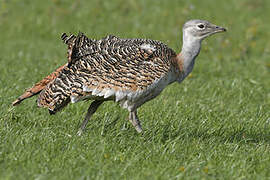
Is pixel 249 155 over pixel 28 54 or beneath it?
beneath

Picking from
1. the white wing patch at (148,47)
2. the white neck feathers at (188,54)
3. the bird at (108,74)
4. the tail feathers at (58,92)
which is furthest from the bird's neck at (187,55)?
the tail feathers at (58,92)

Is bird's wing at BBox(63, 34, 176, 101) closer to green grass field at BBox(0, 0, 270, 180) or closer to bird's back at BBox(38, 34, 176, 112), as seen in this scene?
bird's back at BBox(38, 34, 176, 112)

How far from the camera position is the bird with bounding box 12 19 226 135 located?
5355 millimetres

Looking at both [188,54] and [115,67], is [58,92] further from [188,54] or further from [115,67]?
[188,54]

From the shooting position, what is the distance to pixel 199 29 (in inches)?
233

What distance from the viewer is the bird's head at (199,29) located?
5910 millimetres

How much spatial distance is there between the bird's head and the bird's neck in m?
0.04

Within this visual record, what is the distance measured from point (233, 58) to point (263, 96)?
10.00 feet

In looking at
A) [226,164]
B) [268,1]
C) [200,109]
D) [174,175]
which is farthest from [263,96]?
[268,1]

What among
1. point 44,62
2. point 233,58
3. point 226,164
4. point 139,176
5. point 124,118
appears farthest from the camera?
point 233,58

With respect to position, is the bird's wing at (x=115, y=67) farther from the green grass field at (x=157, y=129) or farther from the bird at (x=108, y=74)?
the green grass field at (x=157, y=129)

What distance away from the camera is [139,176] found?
455 centimetres

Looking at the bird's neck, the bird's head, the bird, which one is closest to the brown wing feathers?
the bird

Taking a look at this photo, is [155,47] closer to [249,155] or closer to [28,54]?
[249,155]
